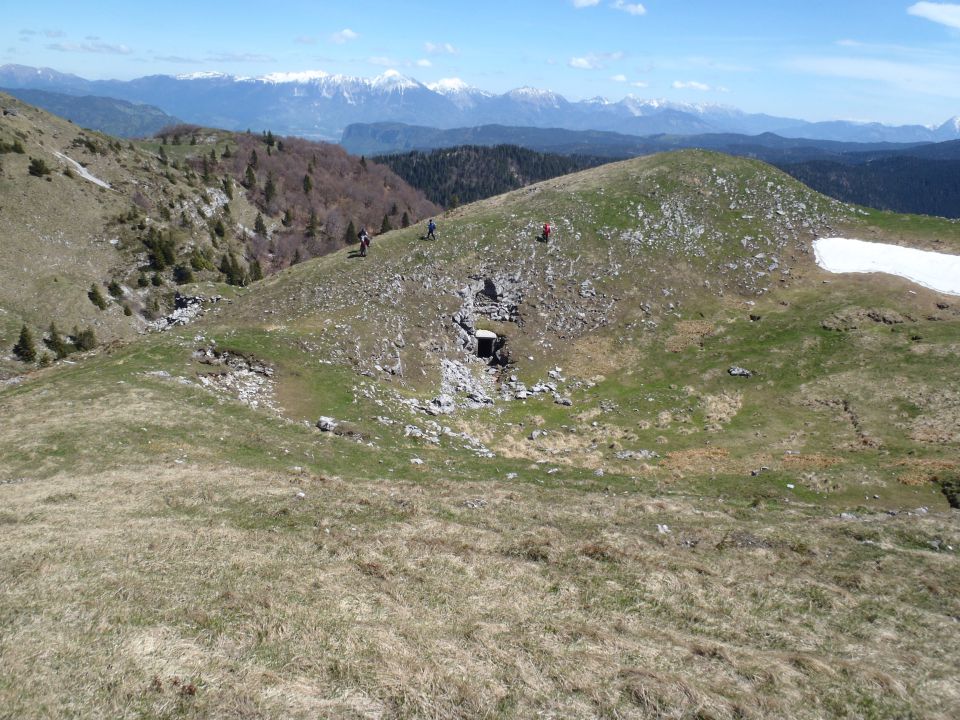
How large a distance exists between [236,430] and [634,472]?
79.0ft

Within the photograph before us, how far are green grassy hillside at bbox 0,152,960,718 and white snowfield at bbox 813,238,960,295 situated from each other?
82.7 inches

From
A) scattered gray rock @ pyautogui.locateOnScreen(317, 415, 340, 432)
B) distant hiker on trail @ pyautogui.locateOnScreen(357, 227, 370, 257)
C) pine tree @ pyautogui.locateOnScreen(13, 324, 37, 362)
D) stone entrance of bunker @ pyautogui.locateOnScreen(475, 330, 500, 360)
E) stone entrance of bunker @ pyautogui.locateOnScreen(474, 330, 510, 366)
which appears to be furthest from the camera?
pine tree @ pyautogui.locateOnScreen(13, 324, 37, 362)

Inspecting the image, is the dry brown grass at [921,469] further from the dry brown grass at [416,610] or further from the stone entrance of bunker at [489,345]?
the stone entrance of bunker at [489,345]

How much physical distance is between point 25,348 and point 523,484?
65937mm

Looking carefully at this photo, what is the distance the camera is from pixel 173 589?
13625mm

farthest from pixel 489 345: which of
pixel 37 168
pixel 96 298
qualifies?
pixel 37 168

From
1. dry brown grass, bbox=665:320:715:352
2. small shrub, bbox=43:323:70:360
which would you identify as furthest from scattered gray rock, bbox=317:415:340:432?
small shrub, bbox=43:323:70:360

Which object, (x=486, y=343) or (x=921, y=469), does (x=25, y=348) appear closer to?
(x=486, y=343)

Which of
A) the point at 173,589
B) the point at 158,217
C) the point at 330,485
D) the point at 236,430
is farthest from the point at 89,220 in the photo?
the point at 173,589

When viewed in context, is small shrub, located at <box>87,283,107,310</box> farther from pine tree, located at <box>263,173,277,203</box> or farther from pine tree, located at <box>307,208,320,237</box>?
pine tree, located at <box>263,173,277,203</box>

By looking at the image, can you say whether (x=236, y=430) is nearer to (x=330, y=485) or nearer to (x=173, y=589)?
(x=330, y=485)

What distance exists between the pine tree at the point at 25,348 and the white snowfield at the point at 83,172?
5363 cm

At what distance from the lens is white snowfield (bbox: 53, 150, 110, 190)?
101 metres

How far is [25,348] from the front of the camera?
6100cm
